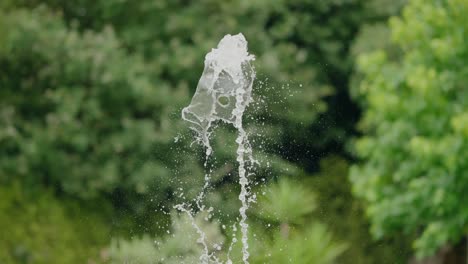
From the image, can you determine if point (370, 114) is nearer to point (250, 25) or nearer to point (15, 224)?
point (250, 25)

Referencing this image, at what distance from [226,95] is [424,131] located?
1338 millimetres

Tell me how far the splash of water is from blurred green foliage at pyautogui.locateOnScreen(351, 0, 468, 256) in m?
0.86

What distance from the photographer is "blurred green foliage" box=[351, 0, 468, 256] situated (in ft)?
17.7

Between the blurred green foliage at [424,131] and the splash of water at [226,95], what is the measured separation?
0.86 metres

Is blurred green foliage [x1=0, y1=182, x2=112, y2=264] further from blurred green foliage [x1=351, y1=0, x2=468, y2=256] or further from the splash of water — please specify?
blurred green foliage [x1=351, y1=0, x2=468, y2=256]

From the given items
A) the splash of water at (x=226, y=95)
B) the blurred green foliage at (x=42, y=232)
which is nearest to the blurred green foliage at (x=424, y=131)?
the splash of water at (x=226, y=95)

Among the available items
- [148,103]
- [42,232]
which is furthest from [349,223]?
[42,232]

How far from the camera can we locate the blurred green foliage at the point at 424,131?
539cm

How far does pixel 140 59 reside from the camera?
7.84 m

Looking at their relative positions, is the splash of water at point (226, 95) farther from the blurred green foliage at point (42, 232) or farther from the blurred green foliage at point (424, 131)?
the blurred green foliage at point (42, 232)

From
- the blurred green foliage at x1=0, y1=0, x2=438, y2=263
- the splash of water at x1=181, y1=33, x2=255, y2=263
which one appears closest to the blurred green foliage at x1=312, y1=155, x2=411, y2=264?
the blurred green foliage at x1=0, y1=0, x2=438, y2=263

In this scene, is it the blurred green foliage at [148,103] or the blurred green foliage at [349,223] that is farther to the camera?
the blurred green foliage at [148,103]

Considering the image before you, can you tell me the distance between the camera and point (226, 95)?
5996 mm

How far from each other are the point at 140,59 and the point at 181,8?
2.13 feet
